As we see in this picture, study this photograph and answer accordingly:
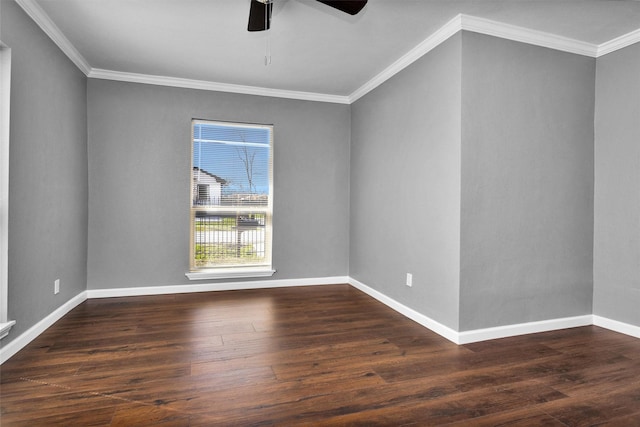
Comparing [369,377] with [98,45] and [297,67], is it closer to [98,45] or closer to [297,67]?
[297,67]

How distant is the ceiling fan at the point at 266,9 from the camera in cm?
215

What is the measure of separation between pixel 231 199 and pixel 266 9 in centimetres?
258

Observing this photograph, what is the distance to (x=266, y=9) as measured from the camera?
233cm

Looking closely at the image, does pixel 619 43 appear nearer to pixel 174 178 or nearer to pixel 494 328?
pixel 494 328

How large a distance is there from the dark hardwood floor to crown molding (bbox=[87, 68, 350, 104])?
2.57 metres

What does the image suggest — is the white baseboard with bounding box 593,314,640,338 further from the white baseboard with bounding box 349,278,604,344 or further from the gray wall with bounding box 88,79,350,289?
the gray wall with bounding box 88,79,350,289

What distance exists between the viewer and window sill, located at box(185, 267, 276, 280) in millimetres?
4332

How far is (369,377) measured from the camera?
7.38ft

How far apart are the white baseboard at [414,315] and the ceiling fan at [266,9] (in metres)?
2.42

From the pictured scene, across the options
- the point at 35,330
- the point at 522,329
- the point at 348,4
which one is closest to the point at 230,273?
the point at 35,330

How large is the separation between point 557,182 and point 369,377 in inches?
92.1

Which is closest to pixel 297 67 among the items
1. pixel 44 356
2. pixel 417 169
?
pixel 417 169

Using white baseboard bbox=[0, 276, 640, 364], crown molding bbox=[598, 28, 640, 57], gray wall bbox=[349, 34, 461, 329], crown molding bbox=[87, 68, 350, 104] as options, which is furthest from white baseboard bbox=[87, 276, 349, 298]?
crown molding bbox=[598, 28, 640, 57]

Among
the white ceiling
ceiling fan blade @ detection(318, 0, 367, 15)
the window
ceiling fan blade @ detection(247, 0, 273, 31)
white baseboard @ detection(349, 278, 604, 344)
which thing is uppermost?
the white ceiling
